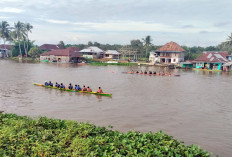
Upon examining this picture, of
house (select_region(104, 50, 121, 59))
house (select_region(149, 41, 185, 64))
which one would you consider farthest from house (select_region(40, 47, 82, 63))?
house (select_region(149, 41, 185, 64))

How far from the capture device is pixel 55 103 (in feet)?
53.8

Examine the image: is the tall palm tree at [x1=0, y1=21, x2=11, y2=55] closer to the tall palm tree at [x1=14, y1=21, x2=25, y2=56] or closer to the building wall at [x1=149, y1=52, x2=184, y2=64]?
the tall palm tree at [x1=14, y1=21, x2=25, y2=56]

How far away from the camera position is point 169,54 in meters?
54.1

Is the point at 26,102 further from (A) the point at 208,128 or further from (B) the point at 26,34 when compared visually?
(B) the point at 26,34

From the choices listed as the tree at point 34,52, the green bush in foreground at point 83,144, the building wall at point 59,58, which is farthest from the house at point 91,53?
the green bush in foreground at point 83,144

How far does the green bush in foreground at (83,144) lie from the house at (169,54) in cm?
4825

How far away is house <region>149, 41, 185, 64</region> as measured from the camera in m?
52.8

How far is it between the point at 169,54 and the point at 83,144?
166ft

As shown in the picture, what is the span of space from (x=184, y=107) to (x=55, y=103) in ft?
32.1

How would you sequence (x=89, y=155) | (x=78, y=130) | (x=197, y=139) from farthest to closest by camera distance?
(x=197, y=139) < (x=78, y=130) < (x=89, y=155)

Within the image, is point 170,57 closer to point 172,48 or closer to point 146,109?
point 172,48

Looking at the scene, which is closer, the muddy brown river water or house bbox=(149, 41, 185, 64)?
the muddy brown river water

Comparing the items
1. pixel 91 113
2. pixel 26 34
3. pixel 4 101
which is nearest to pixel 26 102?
pixel 4 101

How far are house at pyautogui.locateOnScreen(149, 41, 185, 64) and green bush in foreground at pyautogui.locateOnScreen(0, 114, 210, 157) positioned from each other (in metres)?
48.3
